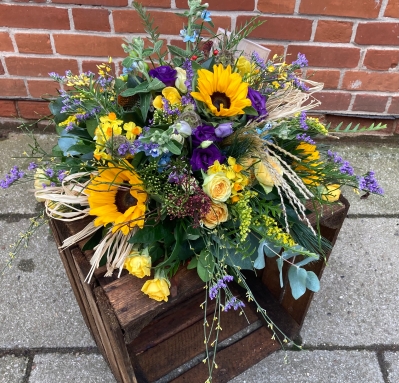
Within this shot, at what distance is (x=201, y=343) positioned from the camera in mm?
1509

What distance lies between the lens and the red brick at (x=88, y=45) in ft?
6.43

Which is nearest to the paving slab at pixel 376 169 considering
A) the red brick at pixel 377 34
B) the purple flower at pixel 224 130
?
the red brick at pixel 377 34

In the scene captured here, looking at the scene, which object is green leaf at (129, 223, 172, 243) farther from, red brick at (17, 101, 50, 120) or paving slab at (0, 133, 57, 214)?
red brick at (17, 101, 50, 120)

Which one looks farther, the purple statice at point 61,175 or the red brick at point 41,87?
the red brick at point 41,87

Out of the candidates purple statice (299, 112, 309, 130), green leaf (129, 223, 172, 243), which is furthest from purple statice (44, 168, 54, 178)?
purple statice (299, 112, 309, 130)

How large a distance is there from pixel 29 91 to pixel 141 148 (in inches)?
61.9

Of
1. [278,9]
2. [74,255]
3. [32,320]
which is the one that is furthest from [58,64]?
[74,255]

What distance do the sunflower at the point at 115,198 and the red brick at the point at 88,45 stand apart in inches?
48.5

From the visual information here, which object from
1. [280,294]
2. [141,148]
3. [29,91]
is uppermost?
[141,148]

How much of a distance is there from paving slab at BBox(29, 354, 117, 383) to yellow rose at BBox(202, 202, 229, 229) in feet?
2.75

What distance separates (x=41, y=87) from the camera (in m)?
2.14

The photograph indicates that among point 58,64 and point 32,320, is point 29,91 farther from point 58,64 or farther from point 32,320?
point 32,320

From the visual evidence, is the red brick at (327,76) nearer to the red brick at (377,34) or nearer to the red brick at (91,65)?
the red brick at (377,34)

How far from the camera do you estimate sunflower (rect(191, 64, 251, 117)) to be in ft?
2.92
